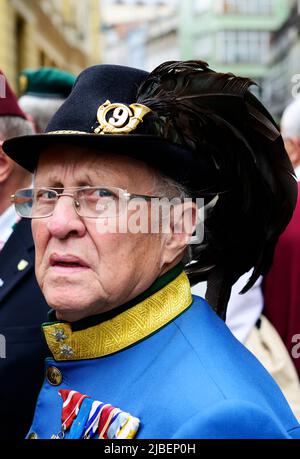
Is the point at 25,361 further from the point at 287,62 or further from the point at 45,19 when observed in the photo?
the point at 287,62

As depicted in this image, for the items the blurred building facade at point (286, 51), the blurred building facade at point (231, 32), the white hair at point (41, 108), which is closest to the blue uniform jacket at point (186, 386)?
the white hair at point (41, 108)

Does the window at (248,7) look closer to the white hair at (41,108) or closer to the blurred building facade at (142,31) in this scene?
the blurred building facade at (142,31)

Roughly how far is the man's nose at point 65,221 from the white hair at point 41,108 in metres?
2.42

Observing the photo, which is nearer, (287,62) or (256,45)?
Answer: (287,62)

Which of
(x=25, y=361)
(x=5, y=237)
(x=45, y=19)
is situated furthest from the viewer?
(x=45, y=19)

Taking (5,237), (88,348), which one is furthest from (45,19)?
(88,348)

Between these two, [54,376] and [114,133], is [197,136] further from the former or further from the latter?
[54,376]

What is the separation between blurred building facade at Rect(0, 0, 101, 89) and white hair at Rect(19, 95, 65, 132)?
317 inches

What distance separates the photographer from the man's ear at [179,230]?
6.36 ft

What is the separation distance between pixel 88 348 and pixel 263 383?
16.9 inches

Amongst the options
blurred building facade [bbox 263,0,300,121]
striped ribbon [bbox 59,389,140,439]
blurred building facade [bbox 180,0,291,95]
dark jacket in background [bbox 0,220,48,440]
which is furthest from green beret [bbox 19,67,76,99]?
blurred building facade [bbox 180,0,291,95]

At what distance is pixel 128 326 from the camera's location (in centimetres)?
185

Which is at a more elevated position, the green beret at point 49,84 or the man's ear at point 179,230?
the man's ear at point 179,230
